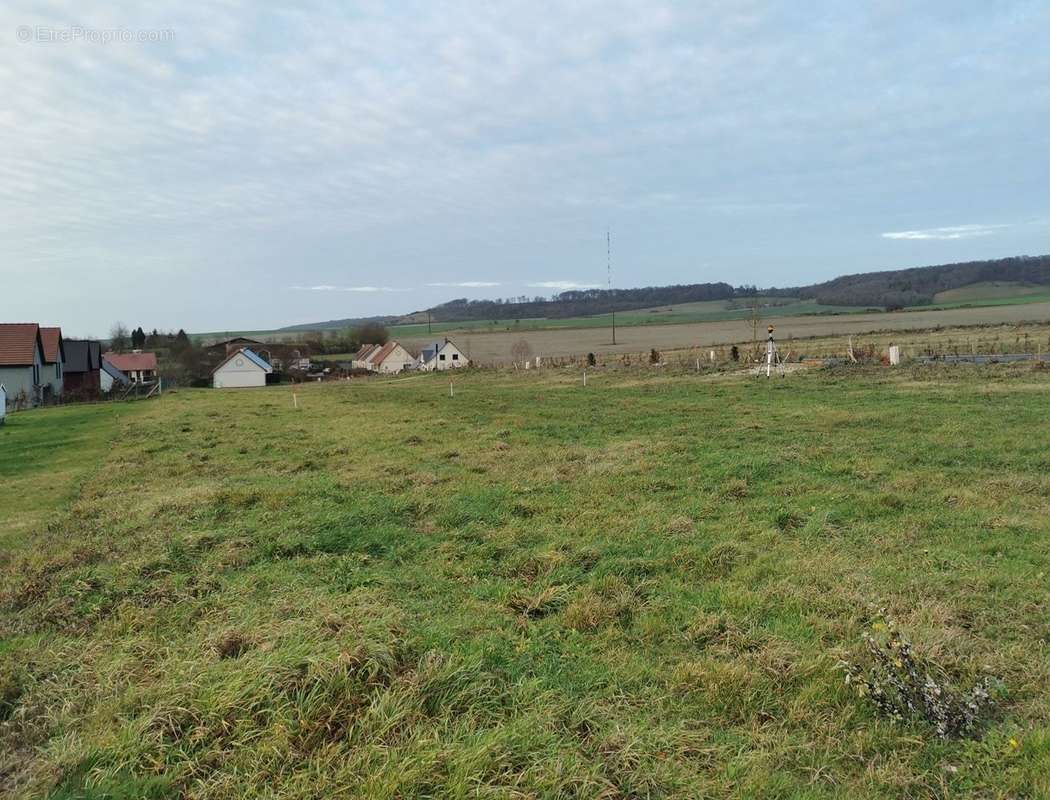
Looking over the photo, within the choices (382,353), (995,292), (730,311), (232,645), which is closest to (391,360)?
(382,353)

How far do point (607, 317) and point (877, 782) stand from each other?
111356mm

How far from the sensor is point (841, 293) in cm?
11194

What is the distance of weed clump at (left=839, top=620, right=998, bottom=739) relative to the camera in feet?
11.6

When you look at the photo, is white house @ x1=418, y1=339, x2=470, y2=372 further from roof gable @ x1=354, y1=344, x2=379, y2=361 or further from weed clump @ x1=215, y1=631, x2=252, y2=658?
weed clump @ x1=215, y1=631, x2=252, y2=658

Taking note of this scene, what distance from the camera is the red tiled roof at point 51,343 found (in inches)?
1560

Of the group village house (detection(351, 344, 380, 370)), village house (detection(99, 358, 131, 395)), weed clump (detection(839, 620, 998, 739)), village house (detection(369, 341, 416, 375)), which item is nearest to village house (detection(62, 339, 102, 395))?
village house (detection(99, 358, 131, 395))

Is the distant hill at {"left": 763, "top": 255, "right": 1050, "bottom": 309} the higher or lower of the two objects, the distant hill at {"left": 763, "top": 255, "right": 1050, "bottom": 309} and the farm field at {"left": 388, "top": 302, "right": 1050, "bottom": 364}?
the higher

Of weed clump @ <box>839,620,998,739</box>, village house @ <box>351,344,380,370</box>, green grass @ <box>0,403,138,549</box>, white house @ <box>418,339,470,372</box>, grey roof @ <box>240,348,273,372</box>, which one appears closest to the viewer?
weed clump @ <box>839,620,998,739</box>

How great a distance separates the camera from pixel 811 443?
1183 centimetres

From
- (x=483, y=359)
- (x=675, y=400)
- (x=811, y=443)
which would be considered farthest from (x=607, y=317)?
(x=811, y=443)

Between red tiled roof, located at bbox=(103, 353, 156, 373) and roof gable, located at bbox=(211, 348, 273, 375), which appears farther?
red tiled roof, located at bbox=(103, 353, 156, 373)

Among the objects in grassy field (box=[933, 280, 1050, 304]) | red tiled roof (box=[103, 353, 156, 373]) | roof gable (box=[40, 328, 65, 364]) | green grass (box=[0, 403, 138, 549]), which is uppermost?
grassy field (box=[933, 280, 1050, 304])

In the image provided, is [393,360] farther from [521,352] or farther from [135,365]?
[135,365]

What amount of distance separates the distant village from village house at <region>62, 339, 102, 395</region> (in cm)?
6
